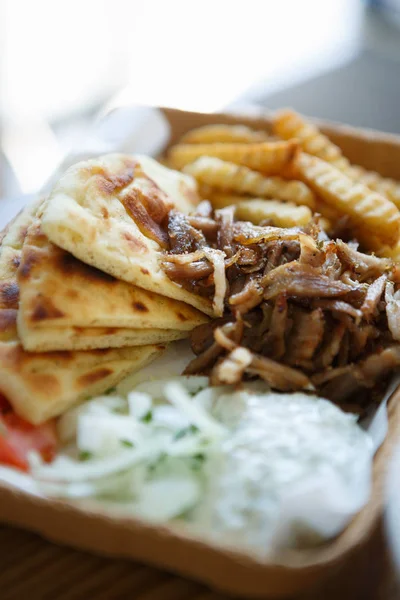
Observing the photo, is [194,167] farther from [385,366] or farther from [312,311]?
[385,366]

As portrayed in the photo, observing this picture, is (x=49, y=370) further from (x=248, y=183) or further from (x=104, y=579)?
(x=248, y=183)

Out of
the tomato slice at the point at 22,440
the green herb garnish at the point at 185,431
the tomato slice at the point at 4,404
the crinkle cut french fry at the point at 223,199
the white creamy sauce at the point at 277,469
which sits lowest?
the white creamy sauce at the point at 277,469

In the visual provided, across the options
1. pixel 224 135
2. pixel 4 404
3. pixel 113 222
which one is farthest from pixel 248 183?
pixel 4 404

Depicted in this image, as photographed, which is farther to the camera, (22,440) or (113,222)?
(113,222)

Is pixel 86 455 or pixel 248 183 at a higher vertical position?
pixel 248 183

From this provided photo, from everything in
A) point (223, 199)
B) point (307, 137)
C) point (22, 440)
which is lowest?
point (22, 440)

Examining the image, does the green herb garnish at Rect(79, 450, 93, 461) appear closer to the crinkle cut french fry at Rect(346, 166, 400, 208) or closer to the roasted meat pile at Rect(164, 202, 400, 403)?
the roasted meat pile at Rect(164, 202, 400, 403)

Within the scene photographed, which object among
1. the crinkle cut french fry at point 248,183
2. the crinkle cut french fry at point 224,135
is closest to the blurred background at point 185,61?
the crinkle cut french fry at point 224,135

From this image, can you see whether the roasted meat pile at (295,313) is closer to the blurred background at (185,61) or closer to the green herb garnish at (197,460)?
the green herb garnish at (197,460)

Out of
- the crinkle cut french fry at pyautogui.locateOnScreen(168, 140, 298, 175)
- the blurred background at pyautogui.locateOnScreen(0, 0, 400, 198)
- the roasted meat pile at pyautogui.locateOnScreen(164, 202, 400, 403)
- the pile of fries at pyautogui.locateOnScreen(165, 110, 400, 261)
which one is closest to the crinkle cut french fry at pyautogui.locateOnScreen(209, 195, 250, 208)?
the pile of fries at pyautogui.locateOnScreen(165, 110, 400, 261)
